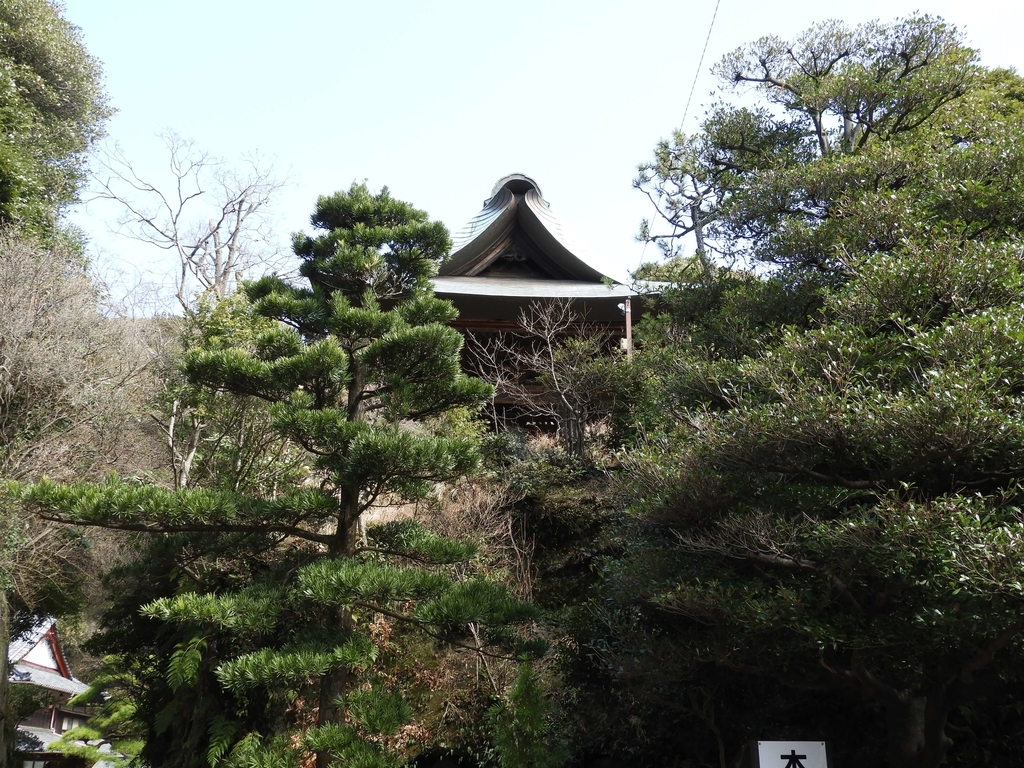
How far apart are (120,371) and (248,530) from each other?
16.0ft

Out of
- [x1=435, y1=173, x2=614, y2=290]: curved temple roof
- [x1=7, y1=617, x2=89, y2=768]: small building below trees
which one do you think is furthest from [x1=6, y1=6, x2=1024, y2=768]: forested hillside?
[x1=7, y1=617, x2=89, y2=768]: small building below trees

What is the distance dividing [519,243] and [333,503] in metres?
9.04

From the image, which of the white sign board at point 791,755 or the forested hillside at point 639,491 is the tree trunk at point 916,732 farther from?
the white sign board at point 791,755

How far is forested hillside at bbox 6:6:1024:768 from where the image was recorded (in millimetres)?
4277

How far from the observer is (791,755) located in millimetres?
3900

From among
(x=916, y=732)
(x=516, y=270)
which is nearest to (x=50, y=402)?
(x=516, y=270)

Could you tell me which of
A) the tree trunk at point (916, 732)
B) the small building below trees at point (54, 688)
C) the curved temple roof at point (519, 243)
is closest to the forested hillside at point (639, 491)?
the tree trunk at point (916, 732)

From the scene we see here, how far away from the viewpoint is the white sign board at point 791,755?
3.88 metres

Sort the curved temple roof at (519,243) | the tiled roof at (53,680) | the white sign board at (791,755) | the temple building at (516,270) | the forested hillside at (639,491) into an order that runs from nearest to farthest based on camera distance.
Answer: the white sign board at (791,755) → the forested hillside at (639,491) → the temple building at (516,270) → the curved temple roof at (519,243) → the tiled roof at (53,680)

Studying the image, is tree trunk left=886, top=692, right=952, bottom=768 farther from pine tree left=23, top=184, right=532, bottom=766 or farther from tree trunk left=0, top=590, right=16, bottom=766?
tree trunk left=0, top=590, right=16, bottom=766

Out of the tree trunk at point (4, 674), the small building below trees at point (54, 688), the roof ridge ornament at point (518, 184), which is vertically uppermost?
the roof ridge ornament at point (518, 184)

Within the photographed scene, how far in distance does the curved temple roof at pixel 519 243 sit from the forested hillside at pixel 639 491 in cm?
399

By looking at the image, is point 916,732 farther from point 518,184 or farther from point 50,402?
point 518,184

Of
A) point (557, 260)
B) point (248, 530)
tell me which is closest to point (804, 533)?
point (248, 530)
